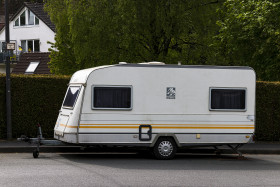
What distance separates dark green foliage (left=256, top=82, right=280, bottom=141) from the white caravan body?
4232 mm

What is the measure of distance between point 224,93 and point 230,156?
6.99 ft

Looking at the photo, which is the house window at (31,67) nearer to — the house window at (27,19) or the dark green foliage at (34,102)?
the house window at (27,19)

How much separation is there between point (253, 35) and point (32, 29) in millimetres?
35771

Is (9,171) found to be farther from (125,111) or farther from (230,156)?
(230,156)

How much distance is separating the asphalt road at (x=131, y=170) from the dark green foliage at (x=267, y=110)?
3591 millimetres

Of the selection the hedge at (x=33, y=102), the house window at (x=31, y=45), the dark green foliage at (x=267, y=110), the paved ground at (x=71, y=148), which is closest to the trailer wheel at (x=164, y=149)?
the paved ground at (x=71, y=148)

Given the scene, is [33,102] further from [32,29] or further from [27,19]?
[27,19]

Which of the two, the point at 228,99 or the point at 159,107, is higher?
the point at 228,99

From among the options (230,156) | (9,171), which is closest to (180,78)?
(230,156)

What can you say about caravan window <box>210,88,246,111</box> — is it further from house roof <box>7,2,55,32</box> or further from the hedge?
house roof <box>7,2,55,32</box>

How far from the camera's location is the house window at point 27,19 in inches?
2163

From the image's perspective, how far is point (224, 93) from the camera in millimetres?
14656

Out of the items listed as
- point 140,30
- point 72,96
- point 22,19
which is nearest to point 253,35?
point 140,30

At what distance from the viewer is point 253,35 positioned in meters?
23.2
